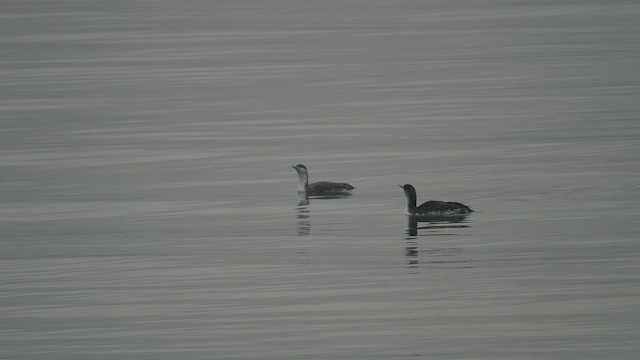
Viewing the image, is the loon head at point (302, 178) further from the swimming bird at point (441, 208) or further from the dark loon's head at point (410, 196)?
the swimming bird at point (441, 208)

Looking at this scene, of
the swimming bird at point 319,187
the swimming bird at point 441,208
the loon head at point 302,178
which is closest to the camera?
the swimming bird at point 441,208

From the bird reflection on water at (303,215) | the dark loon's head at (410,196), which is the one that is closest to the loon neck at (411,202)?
the dark loon's head at (410,196)

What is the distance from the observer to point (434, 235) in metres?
21.2

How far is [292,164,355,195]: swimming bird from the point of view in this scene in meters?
24.9

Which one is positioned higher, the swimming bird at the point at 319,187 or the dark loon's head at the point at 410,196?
the swimming bird at the point at 319,187

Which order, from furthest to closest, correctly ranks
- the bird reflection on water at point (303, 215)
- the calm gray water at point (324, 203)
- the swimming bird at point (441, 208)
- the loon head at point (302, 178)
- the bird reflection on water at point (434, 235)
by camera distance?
the loon head at point (302, 178), the swimming bird at point (441, 208), the bird reflection on water at point (303, 215), the bird reflection on water at point (434, 235), the calm gray water at point (324, 203)

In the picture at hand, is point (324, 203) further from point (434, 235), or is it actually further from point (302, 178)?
point (434, 235)

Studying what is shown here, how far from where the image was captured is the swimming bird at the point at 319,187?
24.9 m

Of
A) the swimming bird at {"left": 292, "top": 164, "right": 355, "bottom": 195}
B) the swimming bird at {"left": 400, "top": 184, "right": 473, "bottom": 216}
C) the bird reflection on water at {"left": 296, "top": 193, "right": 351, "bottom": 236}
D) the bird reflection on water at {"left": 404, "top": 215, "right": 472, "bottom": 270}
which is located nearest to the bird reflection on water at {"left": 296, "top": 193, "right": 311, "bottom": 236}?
the bird reflection on water at {"left": 296, "top": 193, "right": 351, "bottom": 236}

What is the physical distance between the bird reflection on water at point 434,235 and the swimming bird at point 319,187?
2524 mm

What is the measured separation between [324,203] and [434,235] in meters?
3.51

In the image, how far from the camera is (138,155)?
30266mm

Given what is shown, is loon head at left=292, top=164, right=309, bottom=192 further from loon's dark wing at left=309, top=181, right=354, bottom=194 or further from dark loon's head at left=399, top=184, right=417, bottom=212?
dark loon's head at left=399, top=184, right=417, bottom=212

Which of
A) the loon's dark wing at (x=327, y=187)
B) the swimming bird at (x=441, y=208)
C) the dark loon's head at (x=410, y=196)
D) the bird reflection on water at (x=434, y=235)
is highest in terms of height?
the loon's dark wing at (x=327, y=187)
